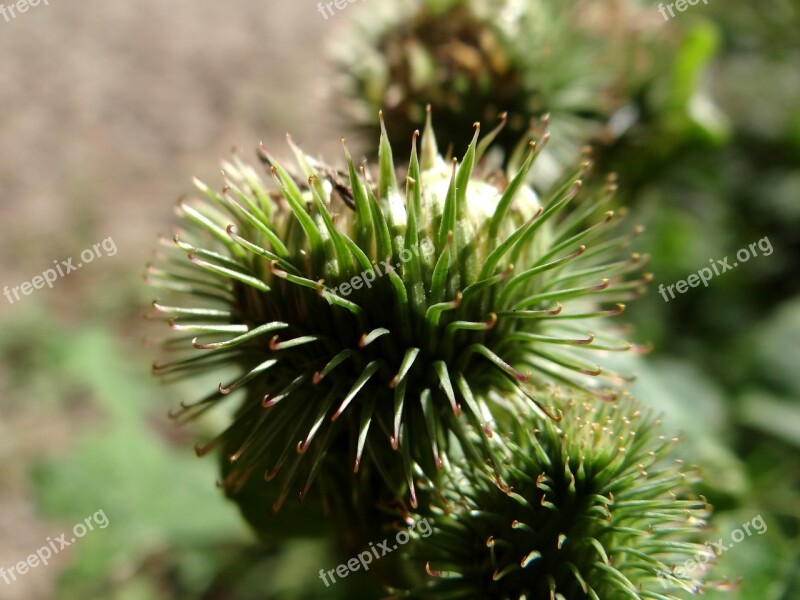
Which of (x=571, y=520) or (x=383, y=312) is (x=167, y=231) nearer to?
(x=383, y=312)

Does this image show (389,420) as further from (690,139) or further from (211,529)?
(690,139)

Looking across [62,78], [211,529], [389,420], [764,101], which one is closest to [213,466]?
[211,529]

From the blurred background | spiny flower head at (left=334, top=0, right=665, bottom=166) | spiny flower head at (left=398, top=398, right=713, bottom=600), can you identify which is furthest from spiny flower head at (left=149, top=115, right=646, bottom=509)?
spiny flower head at (left=334, top=0, right=665, bottom=166)

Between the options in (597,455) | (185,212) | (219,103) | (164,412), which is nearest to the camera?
(597,455)

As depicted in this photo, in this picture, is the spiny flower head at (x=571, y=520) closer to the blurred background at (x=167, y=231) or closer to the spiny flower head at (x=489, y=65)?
the blurred background at (x=167, y=231)

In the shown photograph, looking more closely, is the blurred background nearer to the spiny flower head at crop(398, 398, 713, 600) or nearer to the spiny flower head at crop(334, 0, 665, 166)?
the spiny flower head at crop(334, 0, 665, 166)

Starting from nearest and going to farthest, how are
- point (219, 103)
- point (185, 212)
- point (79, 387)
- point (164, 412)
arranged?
point (185, 212), point (164, 412), point (79, 387), point (219, 103)
